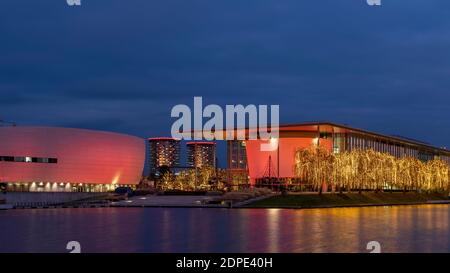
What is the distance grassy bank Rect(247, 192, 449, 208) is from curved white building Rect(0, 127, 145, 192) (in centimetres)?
5467

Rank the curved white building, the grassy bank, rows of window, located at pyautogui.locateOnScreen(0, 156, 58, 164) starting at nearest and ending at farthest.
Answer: the grassy bank → rows of window, located at pyautogui.locateOnScreen(0, 156, 58, 164) → the curved white building

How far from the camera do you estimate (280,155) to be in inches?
4387

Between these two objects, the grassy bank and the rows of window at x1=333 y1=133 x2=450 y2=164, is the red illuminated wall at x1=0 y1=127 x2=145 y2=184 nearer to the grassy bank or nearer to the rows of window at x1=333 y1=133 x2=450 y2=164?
the rows of window at x1=333 y1=133 x2=450 y2=164

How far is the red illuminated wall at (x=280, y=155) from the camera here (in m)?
111

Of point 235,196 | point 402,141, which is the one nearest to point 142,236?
point 235,196

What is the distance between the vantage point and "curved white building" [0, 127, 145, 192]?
107 meters

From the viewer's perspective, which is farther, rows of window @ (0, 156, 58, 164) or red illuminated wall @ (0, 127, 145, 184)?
red illuminated wall @ (0, 127, 145, 184)
